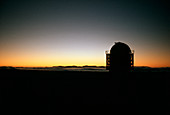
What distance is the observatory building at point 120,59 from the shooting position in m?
10.9

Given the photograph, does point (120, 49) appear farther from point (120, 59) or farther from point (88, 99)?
point (88, 99)

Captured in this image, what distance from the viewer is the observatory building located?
35.9ft

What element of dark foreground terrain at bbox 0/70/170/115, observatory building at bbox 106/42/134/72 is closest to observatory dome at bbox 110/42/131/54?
observatory building at bbox 106/42/134/72

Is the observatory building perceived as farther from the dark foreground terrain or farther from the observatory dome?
the dark foreground terrain

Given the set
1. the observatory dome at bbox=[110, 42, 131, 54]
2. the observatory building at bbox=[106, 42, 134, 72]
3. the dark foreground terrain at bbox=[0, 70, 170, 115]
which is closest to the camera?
the dark foreground terrain at bbox=[0, 70, 170, 115]

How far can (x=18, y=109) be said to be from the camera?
5.95m

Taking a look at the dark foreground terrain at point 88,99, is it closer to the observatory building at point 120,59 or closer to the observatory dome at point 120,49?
the observatory building at point 120,59

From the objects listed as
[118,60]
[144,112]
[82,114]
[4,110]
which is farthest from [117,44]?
[4,110]

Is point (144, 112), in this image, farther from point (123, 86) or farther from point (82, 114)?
point (123, 86)

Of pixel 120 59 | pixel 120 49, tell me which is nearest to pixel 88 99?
pixel 120 59

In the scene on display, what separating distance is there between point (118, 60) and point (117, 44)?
214cm

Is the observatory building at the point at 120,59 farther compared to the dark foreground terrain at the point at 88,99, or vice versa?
the observatory building at the point at 120,59

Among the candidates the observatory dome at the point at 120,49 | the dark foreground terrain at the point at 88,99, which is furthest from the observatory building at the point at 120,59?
the dark foreground terrain at the point at 88,99

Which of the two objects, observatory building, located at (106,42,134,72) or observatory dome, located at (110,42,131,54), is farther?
observatory dome, located at (110,42,131,54)
